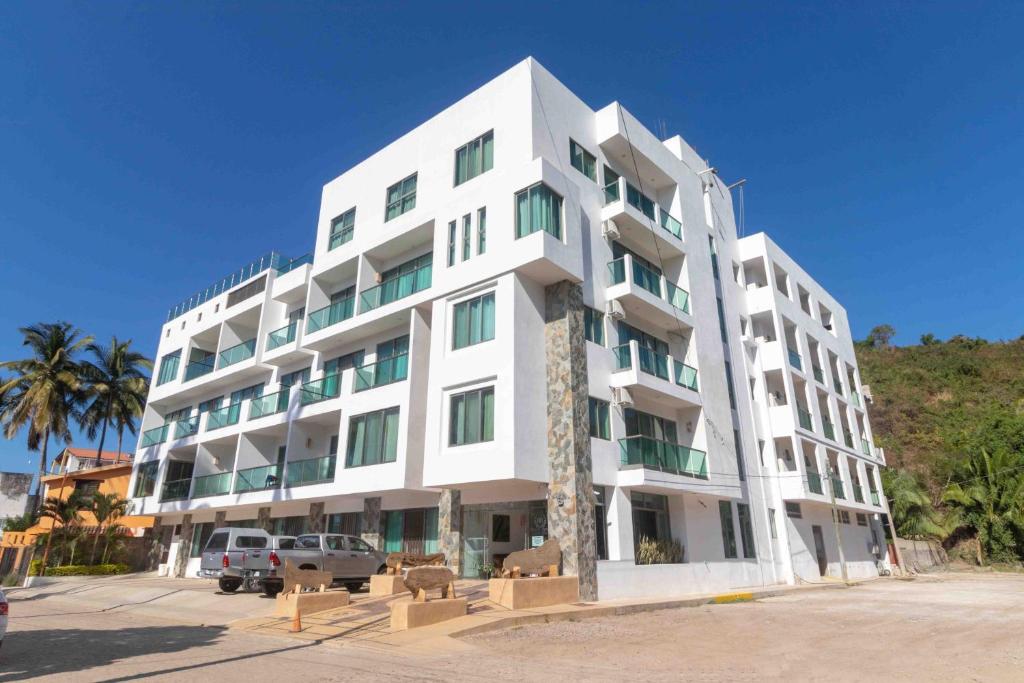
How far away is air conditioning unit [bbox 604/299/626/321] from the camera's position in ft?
69.3

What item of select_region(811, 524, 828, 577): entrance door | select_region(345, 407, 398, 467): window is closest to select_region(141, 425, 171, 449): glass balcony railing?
select_region(345, 407, 398, 467): window

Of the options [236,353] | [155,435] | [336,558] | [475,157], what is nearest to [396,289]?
[475,157]

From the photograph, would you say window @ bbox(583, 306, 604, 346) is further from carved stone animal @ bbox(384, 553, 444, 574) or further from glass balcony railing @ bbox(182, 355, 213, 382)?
glass balcony railing @ bbox(182, 355, 213, 382)

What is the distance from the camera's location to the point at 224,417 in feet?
94.5

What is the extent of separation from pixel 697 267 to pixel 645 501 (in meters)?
10.8

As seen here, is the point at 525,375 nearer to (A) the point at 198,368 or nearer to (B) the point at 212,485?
(B) the point at 212,485

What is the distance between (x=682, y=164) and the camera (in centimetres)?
2766

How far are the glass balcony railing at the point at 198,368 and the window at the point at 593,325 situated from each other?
21785 mm

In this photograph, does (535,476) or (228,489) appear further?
(228,489)

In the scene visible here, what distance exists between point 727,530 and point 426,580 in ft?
49.1

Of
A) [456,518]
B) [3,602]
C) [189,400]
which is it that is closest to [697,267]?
[456,518]

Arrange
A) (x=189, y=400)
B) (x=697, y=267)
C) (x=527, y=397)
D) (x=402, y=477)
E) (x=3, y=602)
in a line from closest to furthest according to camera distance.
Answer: (x=3, y=602) < (x=527, y=397) < (x=402, y=477) < (x=697, y=267) < (x=189, y=400)

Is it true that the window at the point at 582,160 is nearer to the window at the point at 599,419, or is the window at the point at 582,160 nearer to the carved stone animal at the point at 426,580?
the window at the point at 599,419

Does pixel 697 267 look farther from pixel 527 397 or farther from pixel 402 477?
pixel 402 477
